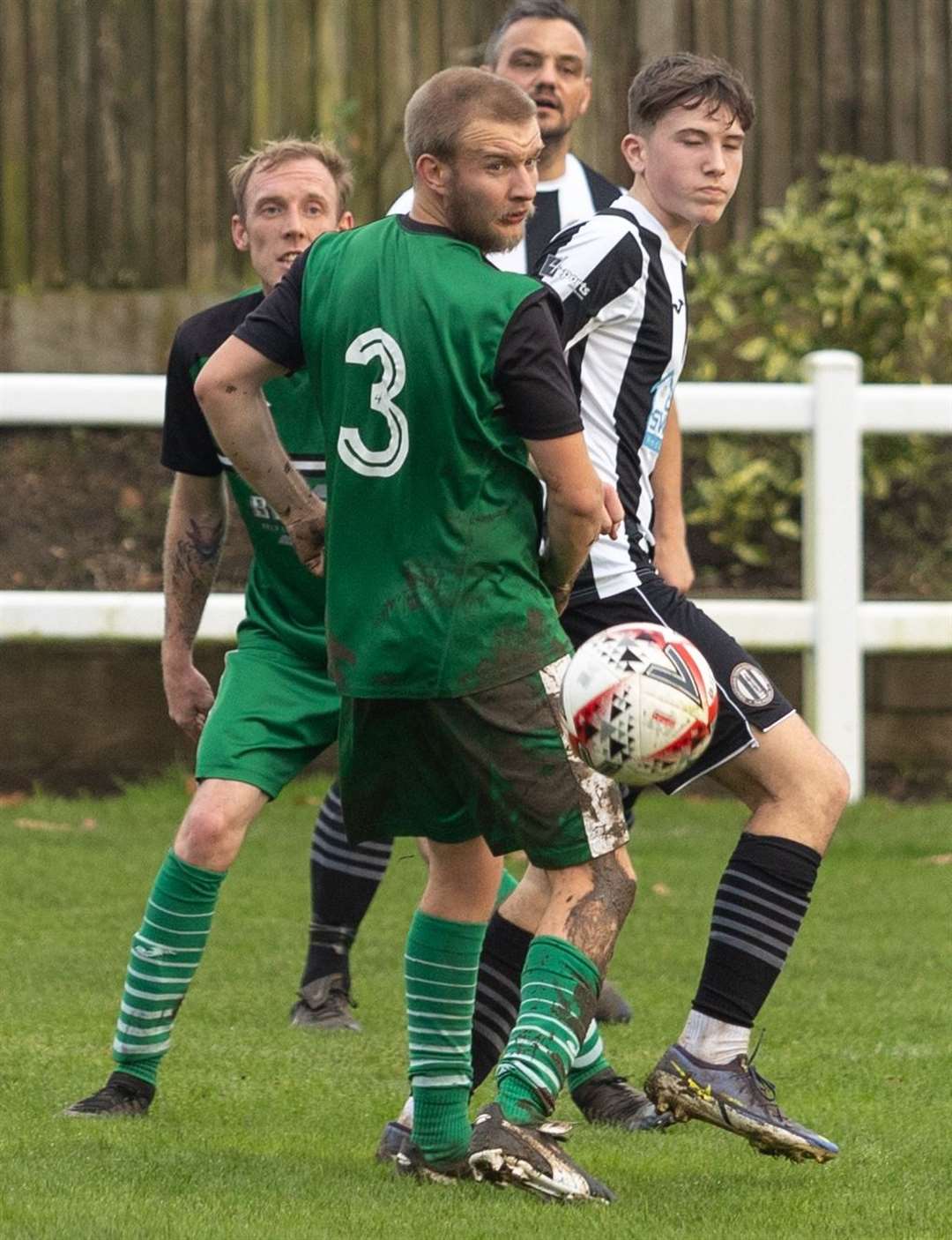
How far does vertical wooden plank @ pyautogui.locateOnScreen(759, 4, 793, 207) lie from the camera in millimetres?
10750

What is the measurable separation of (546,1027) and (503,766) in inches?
17.7

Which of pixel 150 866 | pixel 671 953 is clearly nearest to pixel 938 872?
pixel 671 953

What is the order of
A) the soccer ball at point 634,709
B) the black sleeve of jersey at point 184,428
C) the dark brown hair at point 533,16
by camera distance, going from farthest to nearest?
the dark brown hair at point 533,16, the black sleeve of jersey at point 184,428, the soccer ball at point 634,709

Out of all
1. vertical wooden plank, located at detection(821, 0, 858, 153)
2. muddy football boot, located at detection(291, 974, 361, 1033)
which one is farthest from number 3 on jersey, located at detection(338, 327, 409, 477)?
vertical wooden plank, located at detection(821, 0, 858, 153)

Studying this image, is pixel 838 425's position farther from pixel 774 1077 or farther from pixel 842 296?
pixel 774 1077

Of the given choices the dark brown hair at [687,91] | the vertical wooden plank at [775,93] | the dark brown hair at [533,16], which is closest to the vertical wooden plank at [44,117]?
the vertical wooden plank at [775,93]

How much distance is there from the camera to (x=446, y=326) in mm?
3928

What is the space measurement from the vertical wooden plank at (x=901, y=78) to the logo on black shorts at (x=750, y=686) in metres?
6.93

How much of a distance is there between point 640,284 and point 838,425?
4148 millimetres

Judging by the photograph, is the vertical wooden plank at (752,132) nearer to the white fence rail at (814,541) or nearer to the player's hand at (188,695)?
the white fence rail at (814,541)

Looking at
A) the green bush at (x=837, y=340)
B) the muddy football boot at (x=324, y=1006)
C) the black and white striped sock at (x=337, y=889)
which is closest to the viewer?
the muddy football boot at (x=324, y=1006)

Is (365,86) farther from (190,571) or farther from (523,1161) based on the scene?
(523,1161)

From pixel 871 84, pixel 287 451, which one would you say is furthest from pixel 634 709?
pixel 871 84

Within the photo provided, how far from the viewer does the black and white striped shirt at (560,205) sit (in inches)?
233
